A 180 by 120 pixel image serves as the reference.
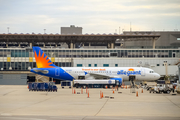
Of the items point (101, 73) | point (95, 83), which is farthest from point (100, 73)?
point (95, 83)

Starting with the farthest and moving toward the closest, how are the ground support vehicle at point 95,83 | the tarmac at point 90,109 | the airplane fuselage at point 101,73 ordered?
the airplane fuselage at point 101,73 < the ground support vehicle at point 95,83 < the tarmac at point 90,109

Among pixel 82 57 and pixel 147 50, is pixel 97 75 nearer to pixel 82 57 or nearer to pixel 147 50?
pixel 82 57

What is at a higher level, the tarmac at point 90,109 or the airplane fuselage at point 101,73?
the airplane fuselage at point 101,73

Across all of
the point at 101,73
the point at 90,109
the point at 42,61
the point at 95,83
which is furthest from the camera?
the point at 42,61

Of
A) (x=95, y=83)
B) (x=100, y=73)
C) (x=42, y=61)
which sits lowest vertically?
(x=95, y=83)

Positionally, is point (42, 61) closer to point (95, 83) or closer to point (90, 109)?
point (95, 83)

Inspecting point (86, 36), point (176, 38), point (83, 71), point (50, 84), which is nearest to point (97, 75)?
point (83, 71)

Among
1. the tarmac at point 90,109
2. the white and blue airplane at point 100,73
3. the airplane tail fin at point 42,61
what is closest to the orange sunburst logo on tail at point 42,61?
the airplane tail fin at point 42,61

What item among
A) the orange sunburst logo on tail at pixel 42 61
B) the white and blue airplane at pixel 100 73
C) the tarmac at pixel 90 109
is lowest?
the tarmac at pixel 90 109

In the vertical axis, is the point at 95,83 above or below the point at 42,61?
below

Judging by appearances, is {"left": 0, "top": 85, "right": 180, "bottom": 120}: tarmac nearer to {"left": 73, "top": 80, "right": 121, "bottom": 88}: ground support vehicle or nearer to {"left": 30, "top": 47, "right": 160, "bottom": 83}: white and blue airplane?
{"left": 73, "top": 80, "right": 121, "bottom": 88}: ground support vehicle

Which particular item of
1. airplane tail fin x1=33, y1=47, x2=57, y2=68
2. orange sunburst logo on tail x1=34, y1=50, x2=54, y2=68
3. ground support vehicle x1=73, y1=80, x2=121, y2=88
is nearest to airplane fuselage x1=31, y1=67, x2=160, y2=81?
airplane tail fin x1=33, y1=47, x2=57, y2=68

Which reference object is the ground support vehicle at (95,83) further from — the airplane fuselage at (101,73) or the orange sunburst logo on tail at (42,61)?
the orange sunburst logo on tail at (42,61)

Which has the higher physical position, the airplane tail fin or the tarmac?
the airplane tail fin
